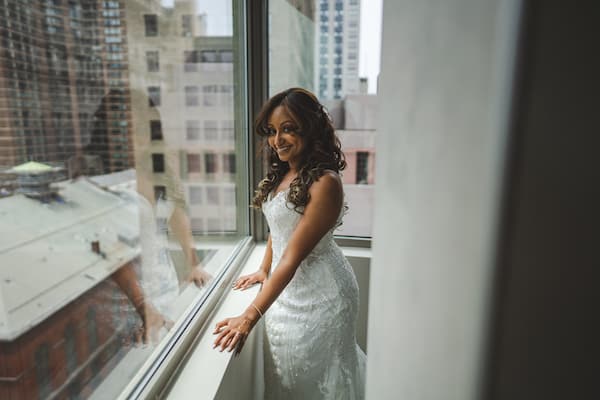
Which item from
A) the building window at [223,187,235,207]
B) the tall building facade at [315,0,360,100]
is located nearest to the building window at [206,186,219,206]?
the building window at [223,187,235,207]

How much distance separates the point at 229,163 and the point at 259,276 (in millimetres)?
628

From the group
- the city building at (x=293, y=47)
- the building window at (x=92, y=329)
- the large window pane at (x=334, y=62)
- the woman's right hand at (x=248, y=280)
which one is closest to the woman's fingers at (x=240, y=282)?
the woman's right hand at (x=248, y=280)

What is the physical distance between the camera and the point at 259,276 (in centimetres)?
159

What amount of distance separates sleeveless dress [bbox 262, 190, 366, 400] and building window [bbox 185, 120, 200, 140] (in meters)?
0.42

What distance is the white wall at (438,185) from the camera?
0.62ft

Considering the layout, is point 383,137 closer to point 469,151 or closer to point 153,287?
point 469,151

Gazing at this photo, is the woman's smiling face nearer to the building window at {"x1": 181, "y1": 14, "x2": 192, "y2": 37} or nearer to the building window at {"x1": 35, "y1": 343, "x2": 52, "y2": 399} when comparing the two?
the building window at {"x1": 181, "y1": 14, "x2": 192, "y2": 37}

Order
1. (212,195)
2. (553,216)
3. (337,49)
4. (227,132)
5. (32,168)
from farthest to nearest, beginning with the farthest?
(337,49)
(227,132)
(212,195)
(32,168)
(553,216)

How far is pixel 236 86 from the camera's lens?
192 cm

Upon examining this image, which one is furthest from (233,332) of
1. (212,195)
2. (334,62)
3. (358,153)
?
(334,62)

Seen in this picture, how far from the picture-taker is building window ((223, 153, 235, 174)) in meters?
1.83

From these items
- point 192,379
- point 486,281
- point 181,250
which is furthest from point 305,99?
point 486,281

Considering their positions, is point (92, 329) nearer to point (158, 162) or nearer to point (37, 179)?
point (37, 179)

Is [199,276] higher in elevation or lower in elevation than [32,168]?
lower
